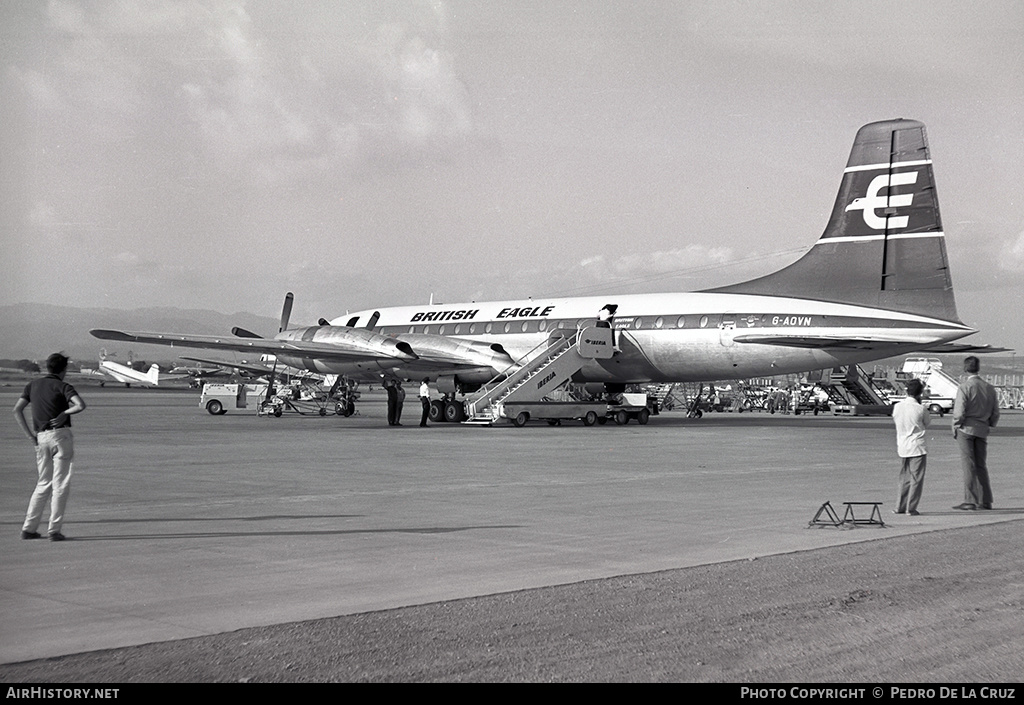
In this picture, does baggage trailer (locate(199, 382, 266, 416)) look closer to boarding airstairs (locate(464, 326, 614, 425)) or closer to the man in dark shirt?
boarding airstairs (locate(464, 326, 614, 425))

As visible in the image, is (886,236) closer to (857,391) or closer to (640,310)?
(640,310)

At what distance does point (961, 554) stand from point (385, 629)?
18.8 ft

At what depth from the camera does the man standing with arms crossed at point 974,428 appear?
1247cm

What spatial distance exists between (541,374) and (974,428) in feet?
65.9

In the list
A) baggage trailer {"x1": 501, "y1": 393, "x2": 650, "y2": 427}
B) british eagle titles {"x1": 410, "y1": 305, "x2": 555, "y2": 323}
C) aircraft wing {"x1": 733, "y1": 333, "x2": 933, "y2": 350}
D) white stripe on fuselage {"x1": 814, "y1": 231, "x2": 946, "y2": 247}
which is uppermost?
white stripe on fuselage {"x1": 814, "y1": 231, "x2": 946, "y2": 247}

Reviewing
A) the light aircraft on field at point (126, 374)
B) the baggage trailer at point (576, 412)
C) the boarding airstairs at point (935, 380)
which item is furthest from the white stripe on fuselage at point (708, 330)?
the light aircraft on field at point (126, 374)

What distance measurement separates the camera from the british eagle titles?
120 feet

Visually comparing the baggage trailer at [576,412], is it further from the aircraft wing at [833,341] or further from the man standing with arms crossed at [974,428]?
the man standing with arms crossed at [974,428]

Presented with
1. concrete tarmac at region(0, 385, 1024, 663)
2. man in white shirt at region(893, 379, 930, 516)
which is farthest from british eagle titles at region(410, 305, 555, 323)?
man in white shirt at region(893, 379, 930, 516)

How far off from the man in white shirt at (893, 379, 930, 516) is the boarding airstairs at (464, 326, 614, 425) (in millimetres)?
19414

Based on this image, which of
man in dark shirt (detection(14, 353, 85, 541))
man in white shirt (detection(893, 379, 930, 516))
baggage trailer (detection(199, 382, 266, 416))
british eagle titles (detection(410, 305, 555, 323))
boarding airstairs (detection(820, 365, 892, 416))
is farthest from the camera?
boarding airstairs (detection(820, 365, 892, 416))

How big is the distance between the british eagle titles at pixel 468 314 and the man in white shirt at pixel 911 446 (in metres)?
24.1

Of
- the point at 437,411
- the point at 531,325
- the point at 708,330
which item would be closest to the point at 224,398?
the point at 437,411

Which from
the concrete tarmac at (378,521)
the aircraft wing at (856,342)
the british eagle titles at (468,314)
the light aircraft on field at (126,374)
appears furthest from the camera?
the light aircraft on field at (126,374)
